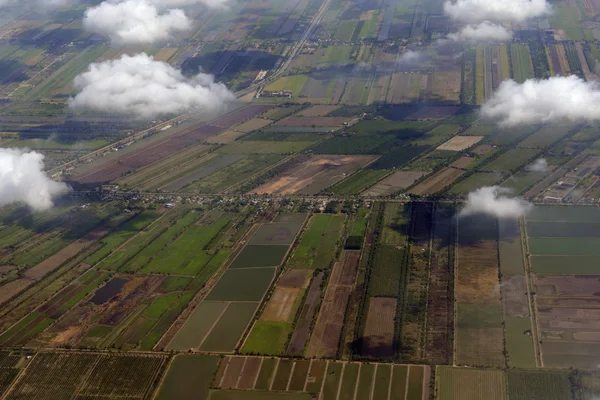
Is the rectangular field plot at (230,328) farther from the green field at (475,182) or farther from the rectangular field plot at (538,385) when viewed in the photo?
the green field at (475,182)

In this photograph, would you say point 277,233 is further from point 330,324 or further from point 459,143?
point 459,143

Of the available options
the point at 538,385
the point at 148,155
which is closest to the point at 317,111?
the point at 148,155

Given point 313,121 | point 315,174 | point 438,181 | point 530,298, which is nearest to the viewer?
point 530,298

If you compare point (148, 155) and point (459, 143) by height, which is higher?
point (148, 155)

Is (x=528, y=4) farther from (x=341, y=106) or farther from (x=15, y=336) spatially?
(x=15, y=336)

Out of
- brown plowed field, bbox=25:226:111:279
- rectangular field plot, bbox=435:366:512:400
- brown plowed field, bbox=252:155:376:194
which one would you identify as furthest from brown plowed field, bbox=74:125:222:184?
rectangular field plot, bbox=435:366:512:400

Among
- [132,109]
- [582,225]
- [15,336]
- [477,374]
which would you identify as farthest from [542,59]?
[15,336]

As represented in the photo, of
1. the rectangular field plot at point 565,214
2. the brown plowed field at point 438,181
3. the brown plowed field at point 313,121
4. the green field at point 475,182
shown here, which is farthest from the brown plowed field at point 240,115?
the rectangular field plot at point 565,214
